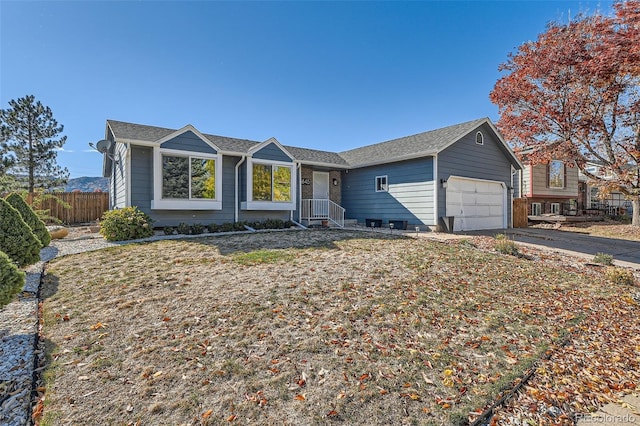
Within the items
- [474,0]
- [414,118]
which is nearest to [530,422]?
[474,0]

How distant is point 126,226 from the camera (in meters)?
9.12

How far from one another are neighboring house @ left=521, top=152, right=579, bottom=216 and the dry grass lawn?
15448 mm

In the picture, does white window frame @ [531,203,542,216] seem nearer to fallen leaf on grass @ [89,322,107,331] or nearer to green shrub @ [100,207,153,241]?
green shrub @ [100,207,153,241]

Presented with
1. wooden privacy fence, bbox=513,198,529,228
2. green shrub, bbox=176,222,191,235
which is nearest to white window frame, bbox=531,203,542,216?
wooden privacy fence, bbox=513,198,529,228

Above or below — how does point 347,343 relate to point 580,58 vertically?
below

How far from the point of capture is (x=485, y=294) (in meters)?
5.20

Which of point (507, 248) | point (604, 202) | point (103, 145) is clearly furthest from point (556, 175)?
point (103, 145)

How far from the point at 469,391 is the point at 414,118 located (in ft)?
58.5

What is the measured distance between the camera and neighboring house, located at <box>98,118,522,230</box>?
10.6 m

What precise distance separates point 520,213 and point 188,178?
1714cm

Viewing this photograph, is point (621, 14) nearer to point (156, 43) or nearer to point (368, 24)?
point (368, 24)

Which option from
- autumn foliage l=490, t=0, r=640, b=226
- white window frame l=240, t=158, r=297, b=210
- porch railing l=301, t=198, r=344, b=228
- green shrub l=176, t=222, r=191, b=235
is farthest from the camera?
porch railing l=301, t=198, r=344, b=228

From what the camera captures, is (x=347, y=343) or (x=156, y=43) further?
(x=156, y=43)

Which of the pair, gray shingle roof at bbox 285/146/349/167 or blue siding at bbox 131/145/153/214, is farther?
gray shingle roof at bbox 285/146/349/167
